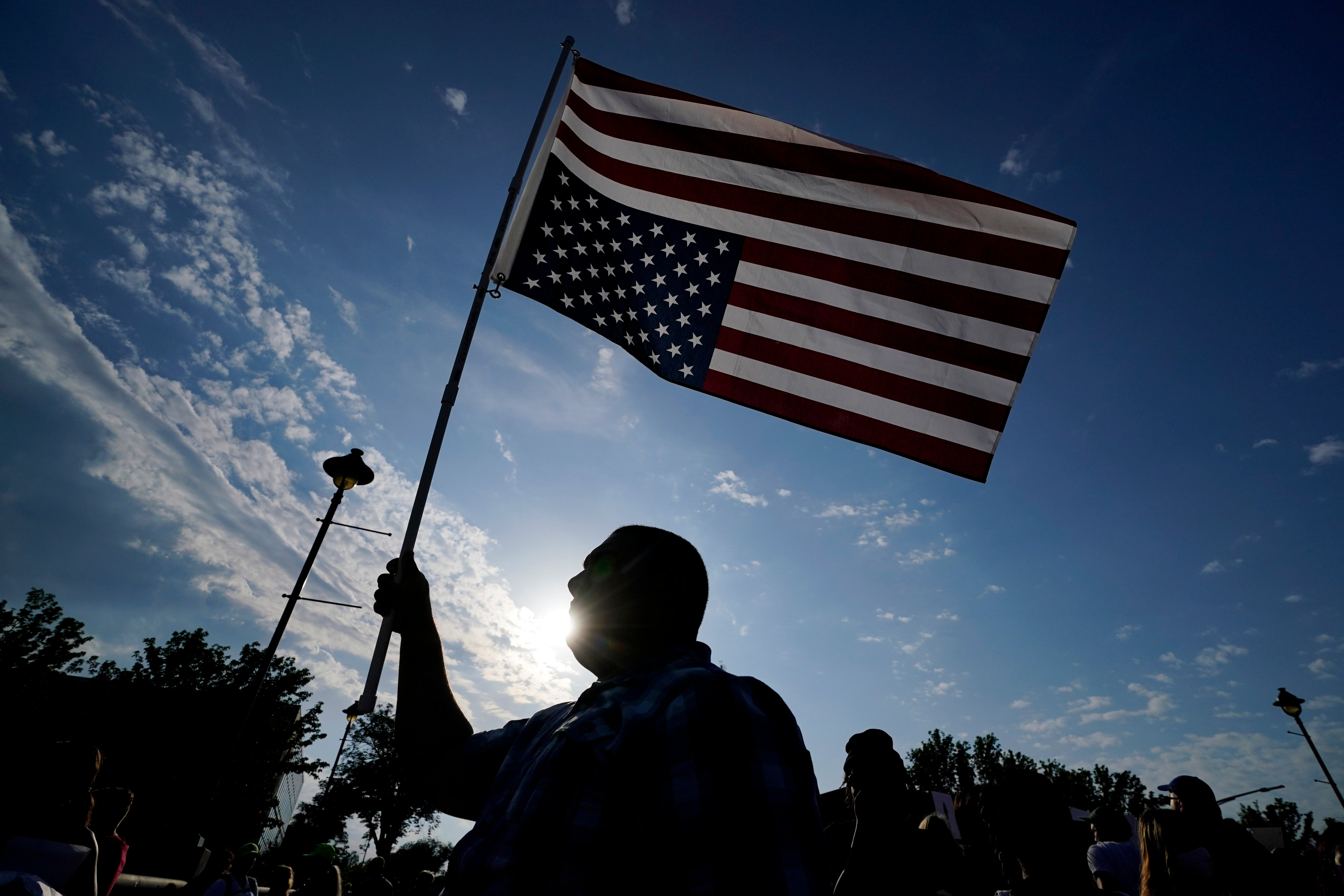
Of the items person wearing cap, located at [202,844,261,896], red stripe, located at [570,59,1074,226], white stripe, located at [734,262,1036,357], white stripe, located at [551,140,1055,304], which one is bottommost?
person wearing cap, located at [202,844,261,896]

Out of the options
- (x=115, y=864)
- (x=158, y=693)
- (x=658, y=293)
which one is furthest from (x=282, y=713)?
(x=658, y=293)

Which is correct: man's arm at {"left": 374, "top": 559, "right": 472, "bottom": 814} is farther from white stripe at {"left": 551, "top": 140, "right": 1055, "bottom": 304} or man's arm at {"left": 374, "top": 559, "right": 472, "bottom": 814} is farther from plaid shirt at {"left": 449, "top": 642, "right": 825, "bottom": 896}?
white stripe at {"left": 551, "top": 140, "right": 1055, "bottom": 304}

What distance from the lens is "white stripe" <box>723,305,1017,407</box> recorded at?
4645 millimetres

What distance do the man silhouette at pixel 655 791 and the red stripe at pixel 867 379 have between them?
330 centimetres

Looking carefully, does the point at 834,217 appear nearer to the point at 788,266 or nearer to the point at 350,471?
the point at 788,266

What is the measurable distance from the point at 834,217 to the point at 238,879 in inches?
475

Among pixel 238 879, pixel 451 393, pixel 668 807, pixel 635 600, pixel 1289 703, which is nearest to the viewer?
pixel 668 807

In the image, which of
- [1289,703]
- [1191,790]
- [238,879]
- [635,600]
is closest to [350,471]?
[238,879]

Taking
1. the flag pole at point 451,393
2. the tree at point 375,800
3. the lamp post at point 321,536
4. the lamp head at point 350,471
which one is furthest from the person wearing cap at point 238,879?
the tree at point 375,800

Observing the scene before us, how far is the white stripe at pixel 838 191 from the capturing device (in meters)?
4.60

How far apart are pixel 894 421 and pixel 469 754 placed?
148 inches

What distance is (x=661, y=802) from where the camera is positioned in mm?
1263

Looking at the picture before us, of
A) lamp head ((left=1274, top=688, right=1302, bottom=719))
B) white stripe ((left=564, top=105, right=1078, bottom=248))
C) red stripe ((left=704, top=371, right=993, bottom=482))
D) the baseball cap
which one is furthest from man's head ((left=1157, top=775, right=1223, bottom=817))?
lamp head ((left=1274, top=688, right=1302, bottom=719))

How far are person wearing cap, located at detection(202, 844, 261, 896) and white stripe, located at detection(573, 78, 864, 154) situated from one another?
34.6ft
